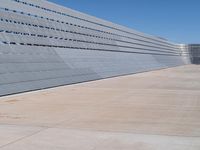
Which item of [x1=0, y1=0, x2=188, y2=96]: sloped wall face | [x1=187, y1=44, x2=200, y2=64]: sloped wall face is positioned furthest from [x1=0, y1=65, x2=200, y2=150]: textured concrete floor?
[x1=187, y1=44, x2=200, y2=64]: sloped wall face

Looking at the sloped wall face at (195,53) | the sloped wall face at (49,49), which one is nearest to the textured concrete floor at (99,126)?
the sloped wall face at (49,49)

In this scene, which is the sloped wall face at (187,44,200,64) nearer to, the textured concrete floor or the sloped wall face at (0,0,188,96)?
the sloped wall face at (0,0,188,96)

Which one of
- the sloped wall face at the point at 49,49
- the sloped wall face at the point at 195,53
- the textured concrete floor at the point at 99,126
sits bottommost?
the sloped wall face at the point at 195,53

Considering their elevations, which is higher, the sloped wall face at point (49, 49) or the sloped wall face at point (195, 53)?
the sloped wall face at point (49, 49)

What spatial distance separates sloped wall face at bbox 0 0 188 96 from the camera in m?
25.1

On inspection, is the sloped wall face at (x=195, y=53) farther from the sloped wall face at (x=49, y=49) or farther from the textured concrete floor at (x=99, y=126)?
the textured concrete floor at (x=99, y=126)

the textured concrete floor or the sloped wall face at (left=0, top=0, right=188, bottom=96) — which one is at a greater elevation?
the sloped wall face at (left=0, top=0, right=188, bottom=96)

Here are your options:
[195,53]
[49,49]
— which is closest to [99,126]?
[49,49]

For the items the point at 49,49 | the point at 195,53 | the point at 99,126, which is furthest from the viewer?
the point at 195,53

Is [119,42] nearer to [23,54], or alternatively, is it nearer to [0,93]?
[23,54]

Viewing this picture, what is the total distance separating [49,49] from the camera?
108 ft

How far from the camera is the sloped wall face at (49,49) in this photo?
25078 mm

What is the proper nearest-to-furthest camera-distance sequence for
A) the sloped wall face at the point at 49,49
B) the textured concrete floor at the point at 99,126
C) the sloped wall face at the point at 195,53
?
the textured concrete floor at the point at 99,126 < the sloped wall face at the point at 49,49 < the sloped wall face at the point at 195,53

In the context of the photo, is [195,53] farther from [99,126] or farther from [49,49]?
[99,126]
